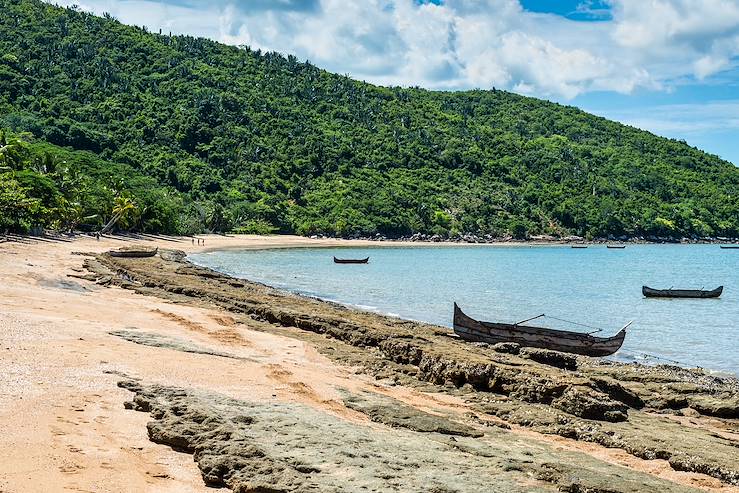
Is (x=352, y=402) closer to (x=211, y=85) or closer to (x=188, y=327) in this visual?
(x=188, y=327)

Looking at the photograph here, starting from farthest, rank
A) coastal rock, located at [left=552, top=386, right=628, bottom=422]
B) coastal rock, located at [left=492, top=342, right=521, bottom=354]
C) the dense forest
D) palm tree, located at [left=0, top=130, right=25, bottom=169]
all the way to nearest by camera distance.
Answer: the dense forest → palm tree, located at [left=0, top=130, right=25, bottom=169] → coastal rock, located at [left=492, top=342, right=521, bottom=354] → coastal rock, located at [left=552, top=386, right=628, bottom=422]

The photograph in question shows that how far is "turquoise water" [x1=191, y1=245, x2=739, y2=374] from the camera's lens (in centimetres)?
2662

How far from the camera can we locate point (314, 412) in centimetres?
957

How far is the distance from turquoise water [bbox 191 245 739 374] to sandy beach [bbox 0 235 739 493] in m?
8.71

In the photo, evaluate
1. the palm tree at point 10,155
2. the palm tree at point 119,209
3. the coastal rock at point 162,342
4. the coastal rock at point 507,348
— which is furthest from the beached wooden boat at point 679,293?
the palm tree at point 119,209

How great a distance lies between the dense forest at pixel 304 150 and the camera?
121 m

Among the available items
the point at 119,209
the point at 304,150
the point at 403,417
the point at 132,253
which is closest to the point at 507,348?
the point at 403,417

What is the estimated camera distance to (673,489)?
8.02 m

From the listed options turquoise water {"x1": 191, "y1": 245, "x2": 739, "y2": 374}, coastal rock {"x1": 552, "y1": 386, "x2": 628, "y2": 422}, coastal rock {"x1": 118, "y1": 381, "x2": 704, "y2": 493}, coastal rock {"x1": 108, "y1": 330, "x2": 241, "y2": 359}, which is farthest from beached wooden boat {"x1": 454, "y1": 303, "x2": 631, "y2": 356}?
coastal rock {"x1": 118, "y1": 381, "x2": 704, "y2": 493}

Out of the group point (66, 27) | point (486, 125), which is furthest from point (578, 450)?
point (486, 125)

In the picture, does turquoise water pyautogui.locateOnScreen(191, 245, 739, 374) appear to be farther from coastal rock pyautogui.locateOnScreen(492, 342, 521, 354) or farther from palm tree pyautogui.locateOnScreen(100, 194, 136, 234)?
palm tree pyautogui.locateOnScreen(100, 194, 136, 234)

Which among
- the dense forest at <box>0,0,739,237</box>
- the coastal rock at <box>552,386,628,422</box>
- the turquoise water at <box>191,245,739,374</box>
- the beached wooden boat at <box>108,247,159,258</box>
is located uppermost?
the dense forest at <box>0,0,739,237</box>

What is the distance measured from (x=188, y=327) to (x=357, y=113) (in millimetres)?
163952

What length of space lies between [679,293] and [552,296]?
9.47m
